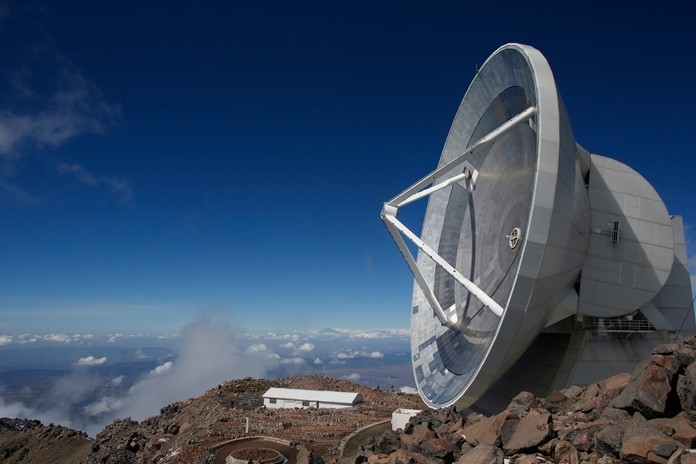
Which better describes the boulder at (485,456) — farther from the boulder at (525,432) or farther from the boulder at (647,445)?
the boulder at (647,445)

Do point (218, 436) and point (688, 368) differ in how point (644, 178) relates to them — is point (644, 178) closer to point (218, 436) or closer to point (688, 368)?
point (688, 368)

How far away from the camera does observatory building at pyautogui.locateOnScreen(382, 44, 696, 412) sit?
20469mm

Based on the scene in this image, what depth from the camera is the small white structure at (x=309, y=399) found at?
201 ft

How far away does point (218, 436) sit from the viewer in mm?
45344

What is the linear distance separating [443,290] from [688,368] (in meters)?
20.9

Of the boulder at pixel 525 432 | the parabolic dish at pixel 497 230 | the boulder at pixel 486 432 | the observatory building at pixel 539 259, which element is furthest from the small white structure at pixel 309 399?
the boulder at pixel 525 432

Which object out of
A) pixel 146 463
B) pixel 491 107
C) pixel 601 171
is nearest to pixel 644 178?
pixel 601 171

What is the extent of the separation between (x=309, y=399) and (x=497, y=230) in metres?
42.1

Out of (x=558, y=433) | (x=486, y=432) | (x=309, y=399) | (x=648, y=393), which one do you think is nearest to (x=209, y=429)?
(x=309, y=399)

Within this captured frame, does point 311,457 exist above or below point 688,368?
below

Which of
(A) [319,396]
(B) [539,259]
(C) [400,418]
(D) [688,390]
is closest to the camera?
Result: (D) [688,390]

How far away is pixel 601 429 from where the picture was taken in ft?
49.2

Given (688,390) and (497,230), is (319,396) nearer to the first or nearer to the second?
(497,230)

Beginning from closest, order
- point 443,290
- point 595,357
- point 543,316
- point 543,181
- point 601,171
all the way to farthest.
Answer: point 543,181 → point 543,316 → point 595,357 → point 601,171 → point 443,290
